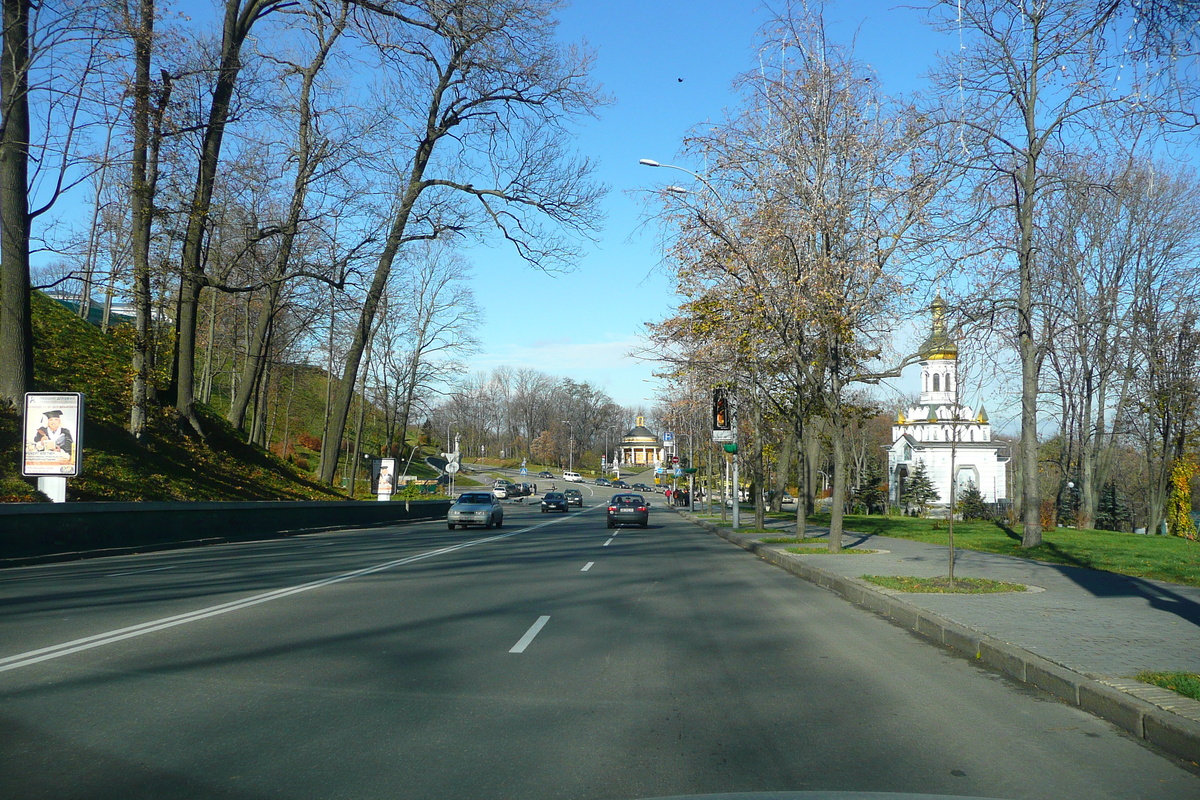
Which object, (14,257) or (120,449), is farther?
(120,449)

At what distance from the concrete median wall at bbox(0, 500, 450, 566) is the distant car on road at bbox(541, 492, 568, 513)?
24.9 meters

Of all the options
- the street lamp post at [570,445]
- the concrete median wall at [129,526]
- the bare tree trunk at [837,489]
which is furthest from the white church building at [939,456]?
the street lamp post at [570,445]

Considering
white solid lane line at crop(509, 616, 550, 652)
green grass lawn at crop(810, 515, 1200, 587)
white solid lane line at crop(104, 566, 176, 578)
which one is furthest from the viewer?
green grass lawn at crop(810, 515, 1200, 587)

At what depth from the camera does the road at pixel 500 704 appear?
4758 mm

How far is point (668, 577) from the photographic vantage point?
51.3 feet

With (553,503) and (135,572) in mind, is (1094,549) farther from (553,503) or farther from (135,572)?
(553,503)

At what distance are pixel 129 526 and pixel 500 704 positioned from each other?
15.7 meters

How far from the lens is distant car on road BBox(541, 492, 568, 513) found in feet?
177

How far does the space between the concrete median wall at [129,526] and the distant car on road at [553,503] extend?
24.9m

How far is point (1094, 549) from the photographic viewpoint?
20422mm

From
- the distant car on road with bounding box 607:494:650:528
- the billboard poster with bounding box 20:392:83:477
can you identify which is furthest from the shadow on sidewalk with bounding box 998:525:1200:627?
the distant car on road with bounding box 607:494:650:528

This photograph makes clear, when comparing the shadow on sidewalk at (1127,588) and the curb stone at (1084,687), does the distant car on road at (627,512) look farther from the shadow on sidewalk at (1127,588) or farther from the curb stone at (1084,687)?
the curb stone at (1084,687)

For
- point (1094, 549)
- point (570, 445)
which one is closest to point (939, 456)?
point (1094, 549)

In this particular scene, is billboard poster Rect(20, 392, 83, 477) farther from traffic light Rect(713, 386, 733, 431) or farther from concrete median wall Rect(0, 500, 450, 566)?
traffic light Rect(713, 386, 733, 431)
